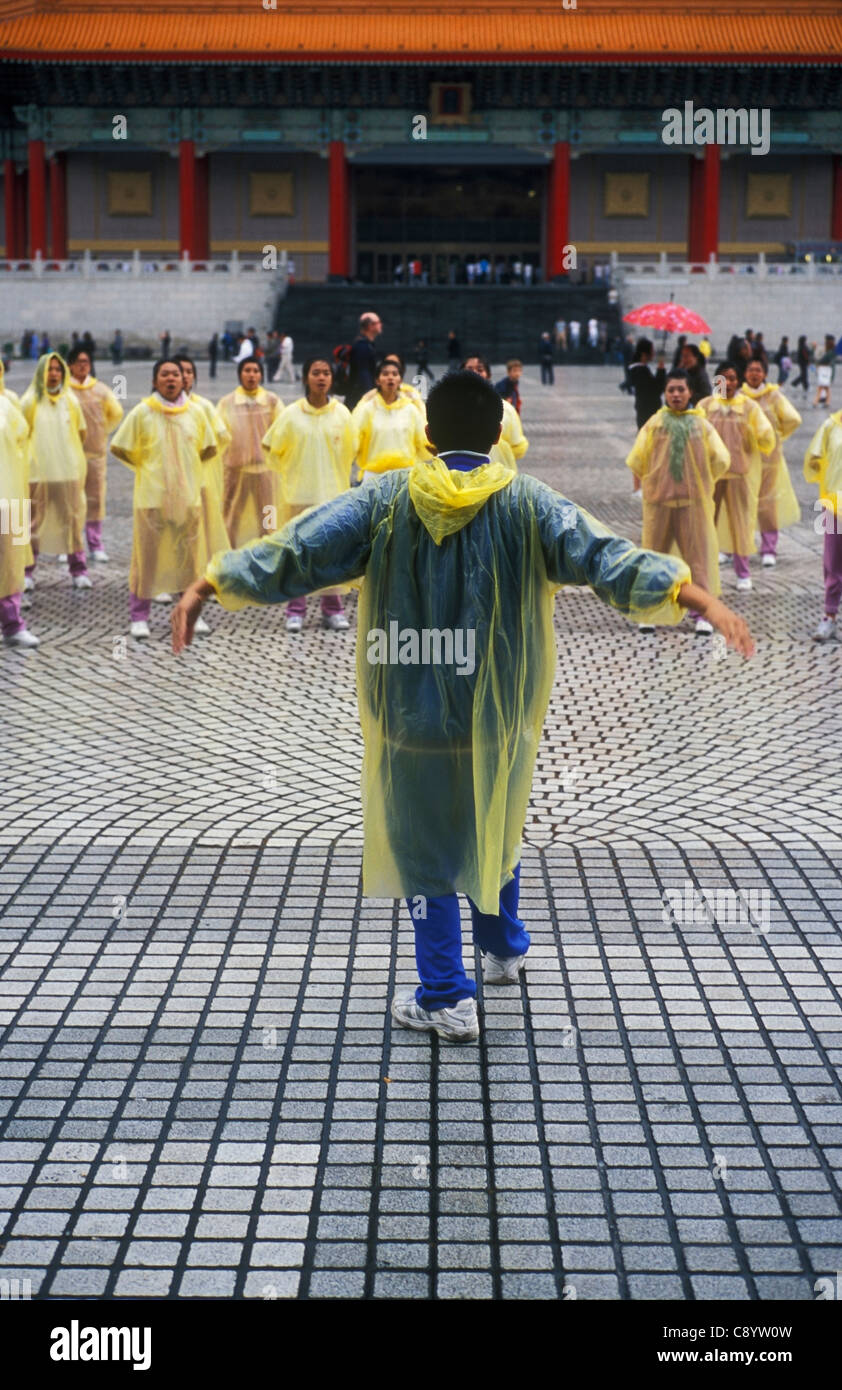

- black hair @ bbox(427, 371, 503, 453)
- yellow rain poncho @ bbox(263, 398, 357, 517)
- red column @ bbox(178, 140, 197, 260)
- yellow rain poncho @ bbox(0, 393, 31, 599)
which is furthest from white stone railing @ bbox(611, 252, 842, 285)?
black hair @ bbox(427, 371, 503, 453)

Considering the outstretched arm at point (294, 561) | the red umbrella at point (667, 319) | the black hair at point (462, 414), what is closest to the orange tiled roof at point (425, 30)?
the red umbrella at point (667, 319)

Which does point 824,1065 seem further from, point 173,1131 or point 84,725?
point 84,725

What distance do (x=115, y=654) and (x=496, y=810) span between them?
4.86 meters

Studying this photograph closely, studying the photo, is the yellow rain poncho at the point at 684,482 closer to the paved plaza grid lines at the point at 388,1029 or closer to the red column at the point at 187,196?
the paved plaza grid lines at the point at 388,1029

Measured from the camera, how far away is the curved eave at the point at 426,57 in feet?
129

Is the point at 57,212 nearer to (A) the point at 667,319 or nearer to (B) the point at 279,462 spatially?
(A) the point at 667,319

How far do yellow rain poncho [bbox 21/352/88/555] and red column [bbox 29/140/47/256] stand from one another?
33.4 meters

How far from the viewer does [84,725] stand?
6801 mm

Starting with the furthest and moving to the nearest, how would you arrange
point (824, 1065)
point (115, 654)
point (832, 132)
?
1. point (832, 132)
2. point (115, 654)
3. point (824, 1065)

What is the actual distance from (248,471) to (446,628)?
678 centimetres

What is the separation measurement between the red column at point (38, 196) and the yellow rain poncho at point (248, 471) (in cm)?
3324

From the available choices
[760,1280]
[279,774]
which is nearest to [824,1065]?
[760,1280]

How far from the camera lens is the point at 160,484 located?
8633 millimetres

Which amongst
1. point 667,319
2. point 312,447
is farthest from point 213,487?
point 667,319
